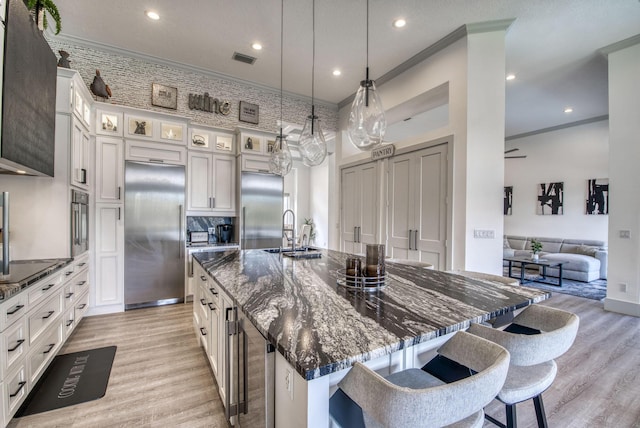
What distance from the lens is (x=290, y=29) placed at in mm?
3652

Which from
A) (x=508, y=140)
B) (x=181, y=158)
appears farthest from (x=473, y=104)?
(x=508, y=140)

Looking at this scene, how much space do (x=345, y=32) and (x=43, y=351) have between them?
14.5 feet

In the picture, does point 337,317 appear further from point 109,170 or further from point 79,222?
point 109,170

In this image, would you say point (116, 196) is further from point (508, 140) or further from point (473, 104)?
point (508, 140)

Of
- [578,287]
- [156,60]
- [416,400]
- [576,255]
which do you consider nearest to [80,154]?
[156,60]

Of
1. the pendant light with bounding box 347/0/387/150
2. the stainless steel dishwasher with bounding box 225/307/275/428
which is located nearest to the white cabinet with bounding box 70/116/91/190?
the stainless steel dishwasher with bounding box 225/307/275/428

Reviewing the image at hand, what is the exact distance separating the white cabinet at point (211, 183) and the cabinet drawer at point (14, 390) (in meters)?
2.87

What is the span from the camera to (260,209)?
4891 mm

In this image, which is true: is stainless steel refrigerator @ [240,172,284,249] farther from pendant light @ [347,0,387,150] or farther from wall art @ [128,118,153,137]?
pendant light @ [347,0,387,150]

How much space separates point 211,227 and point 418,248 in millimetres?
3445

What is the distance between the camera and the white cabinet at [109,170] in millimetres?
3779

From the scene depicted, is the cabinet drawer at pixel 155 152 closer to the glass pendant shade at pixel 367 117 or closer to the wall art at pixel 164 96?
the wall art at pixel 164 96

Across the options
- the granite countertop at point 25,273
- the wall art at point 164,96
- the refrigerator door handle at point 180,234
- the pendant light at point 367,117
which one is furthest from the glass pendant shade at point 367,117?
the wall art at point 164,96

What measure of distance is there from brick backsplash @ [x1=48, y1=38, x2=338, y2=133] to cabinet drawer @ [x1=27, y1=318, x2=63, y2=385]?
3.23 meters
